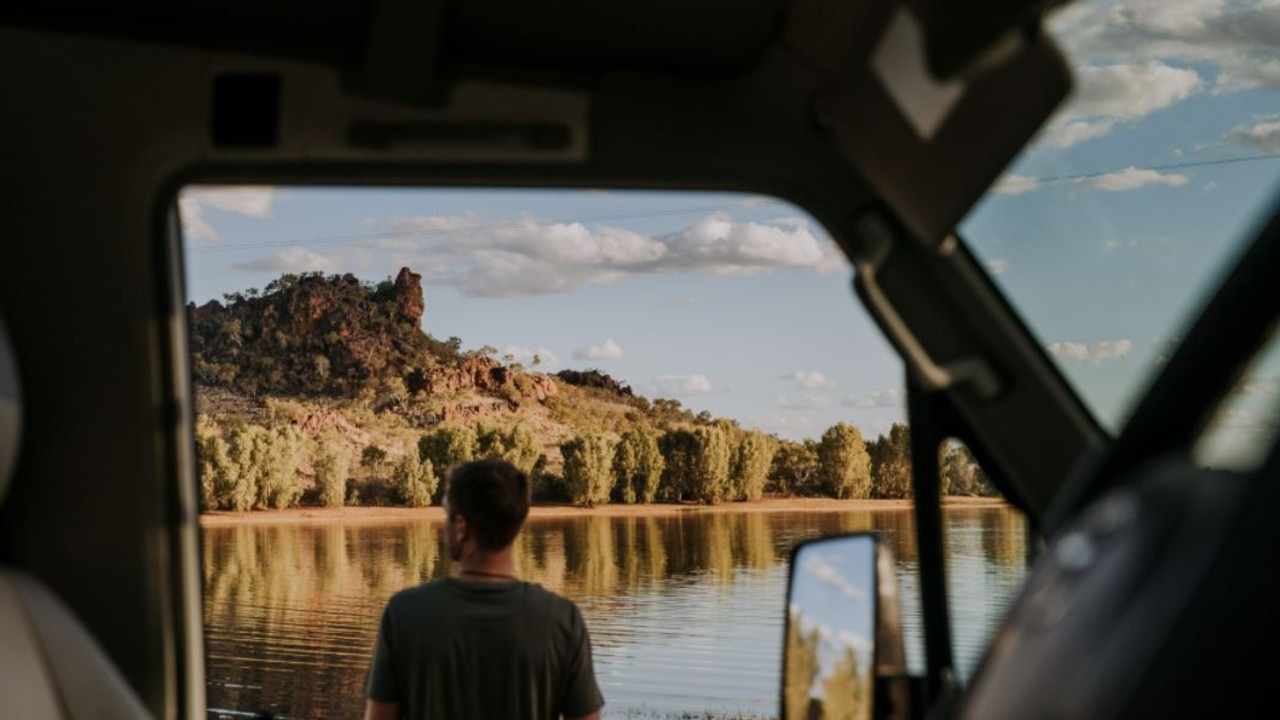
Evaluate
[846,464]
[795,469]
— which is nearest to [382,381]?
[795,469]

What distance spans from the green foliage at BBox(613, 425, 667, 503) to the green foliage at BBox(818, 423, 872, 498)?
24.1ft

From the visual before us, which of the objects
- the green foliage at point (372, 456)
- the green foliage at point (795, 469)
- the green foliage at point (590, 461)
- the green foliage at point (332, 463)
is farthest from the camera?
the green foliage at point (372, 456)

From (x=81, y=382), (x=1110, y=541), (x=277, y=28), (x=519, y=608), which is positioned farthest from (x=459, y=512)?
(x=1110, y=541)

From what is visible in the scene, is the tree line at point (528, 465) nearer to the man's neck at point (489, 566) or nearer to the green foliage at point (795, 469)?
the green foliage at point (795, 469)

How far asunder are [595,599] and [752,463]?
1220 centimetres

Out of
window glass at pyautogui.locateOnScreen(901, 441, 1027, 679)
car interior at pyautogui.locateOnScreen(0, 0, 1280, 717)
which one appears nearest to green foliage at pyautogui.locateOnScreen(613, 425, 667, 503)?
car interior at pyautogui.locateOnScreen(0, 0, 1280, 717)

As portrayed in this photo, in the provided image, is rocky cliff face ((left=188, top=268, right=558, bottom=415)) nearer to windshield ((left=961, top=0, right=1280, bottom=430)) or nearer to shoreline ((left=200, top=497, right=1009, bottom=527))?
shoreline ((left=200, top=497, right=1009, bottom=527))

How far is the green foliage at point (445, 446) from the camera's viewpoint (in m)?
42.8

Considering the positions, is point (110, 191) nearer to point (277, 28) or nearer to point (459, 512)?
point (277, 28)

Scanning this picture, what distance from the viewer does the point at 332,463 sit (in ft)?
129

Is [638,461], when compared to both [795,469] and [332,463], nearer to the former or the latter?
[795,469]

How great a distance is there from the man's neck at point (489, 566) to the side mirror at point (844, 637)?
133cm

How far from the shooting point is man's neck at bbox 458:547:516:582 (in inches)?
109

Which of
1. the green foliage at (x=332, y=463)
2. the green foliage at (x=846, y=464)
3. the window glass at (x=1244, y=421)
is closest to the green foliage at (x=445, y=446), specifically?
the green foliage at (x=332, y=463)
